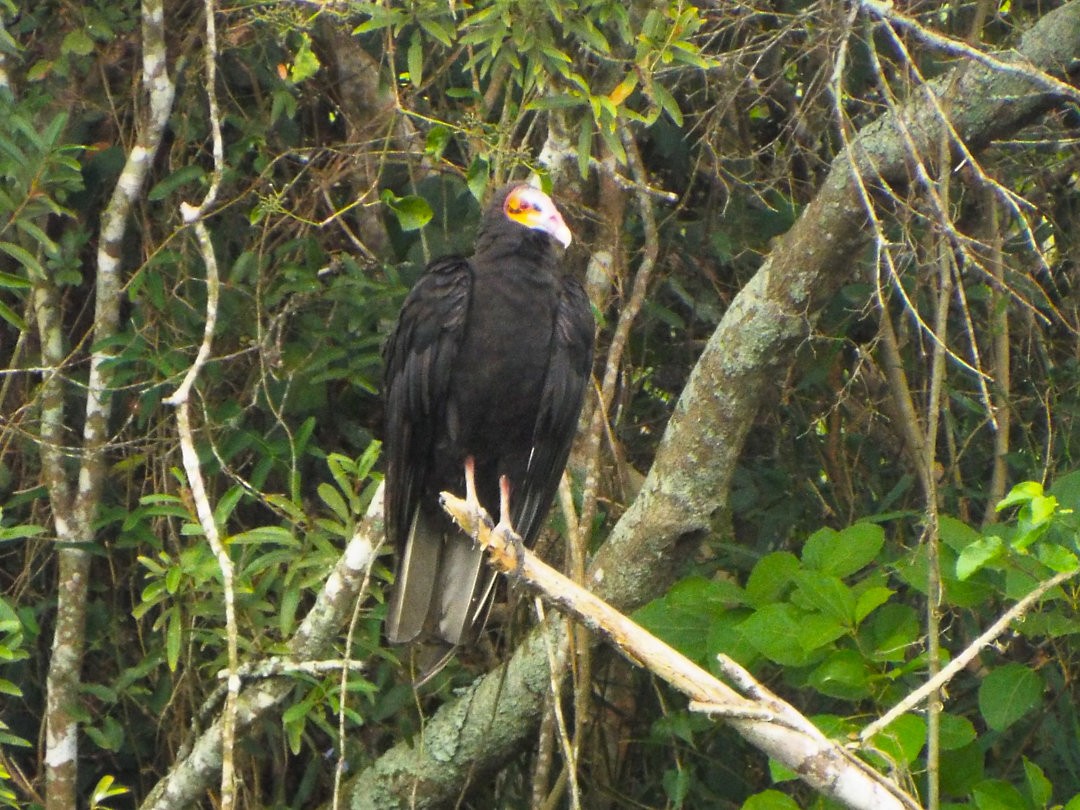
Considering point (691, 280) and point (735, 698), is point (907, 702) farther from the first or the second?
point (691, 280)

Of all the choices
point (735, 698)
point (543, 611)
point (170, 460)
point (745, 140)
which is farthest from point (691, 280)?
point (735, 698)

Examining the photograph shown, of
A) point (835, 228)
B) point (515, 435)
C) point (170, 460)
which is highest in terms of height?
point (835, 228)

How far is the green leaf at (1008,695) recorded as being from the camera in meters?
2.92

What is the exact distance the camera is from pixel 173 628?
3393mm

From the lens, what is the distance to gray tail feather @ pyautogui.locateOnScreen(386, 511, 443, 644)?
10.7 feet

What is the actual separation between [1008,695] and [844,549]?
0.44 meters

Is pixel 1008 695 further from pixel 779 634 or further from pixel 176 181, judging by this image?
pixel 176 181

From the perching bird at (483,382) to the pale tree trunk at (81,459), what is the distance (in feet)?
2.96

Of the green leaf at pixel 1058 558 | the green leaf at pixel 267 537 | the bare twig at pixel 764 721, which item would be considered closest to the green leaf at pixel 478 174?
the green leaf at pixel 267 537

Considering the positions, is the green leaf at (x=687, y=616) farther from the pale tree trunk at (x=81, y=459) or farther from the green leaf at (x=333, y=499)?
the pale tree trunk at (x=81, y=459)

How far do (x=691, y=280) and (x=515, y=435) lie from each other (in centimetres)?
106

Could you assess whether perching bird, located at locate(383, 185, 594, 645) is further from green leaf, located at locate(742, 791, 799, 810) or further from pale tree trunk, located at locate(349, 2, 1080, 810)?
green leaf, located at locate(742, 791, 799, 810)

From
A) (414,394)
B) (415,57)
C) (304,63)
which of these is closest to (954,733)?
(414,394)

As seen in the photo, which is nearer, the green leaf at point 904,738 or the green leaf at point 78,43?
the green leaf at point 904,738
